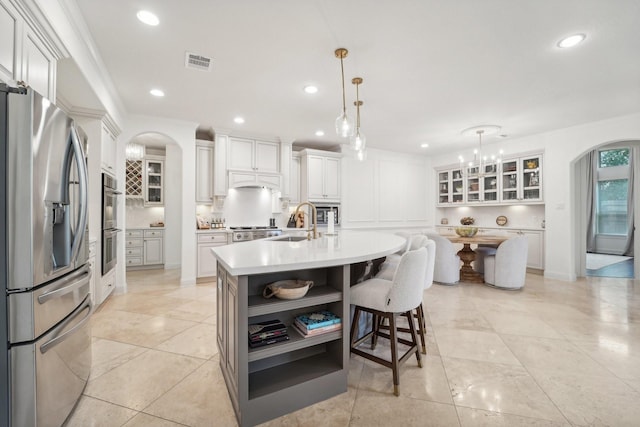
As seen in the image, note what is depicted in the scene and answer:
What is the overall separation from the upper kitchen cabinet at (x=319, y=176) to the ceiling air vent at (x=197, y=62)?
3.03 meters

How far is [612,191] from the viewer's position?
26.7 ft

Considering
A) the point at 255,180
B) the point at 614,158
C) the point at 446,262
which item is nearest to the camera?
the point at 446,262

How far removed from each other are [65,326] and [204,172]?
384cm

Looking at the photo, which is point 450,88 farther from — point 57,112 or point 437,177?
point 437,177

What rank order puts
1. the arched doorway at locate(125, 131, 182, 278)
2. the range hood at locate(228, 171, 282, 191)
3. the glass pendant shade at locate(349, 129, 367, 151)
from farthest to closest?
1. the arched doorway at locate(125, 131, 182, 278)
2. the range hood at locate(228, 171, 282, 191)
3. the glass pendant shade at locate(349, 129, 367, 151)

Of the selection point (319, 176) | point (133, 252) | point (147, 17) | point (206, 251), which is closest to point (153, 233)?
point (133, 252)

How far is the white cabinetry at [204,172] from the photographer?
5047 millimetres

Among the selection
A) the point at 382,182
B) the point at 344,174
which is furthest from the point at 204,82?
the point at 382,182

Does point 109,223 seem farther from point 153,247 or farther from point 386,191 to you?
point 386,191

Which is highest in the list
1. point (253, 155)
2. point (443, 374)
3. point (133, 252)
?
point (253, 155)

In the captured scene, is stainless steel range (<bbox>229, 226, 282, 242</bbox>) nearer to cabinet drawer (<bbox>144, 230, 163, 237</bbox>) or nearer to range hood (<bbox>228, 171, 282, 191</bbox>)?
range hood (<bbox>228, 171, 282, 191</bbox>)

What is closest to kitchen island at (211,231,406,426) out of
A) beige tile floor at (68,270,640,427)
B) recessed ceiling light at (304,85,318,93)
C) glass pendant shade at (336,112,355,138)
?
beige tile floor at (68,270,640,427)

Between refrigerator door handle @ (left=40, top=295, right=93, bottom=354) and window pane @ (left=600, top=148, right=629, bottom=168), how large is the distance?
1105 centimetres

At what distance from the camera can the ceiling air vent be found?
9.02ft
